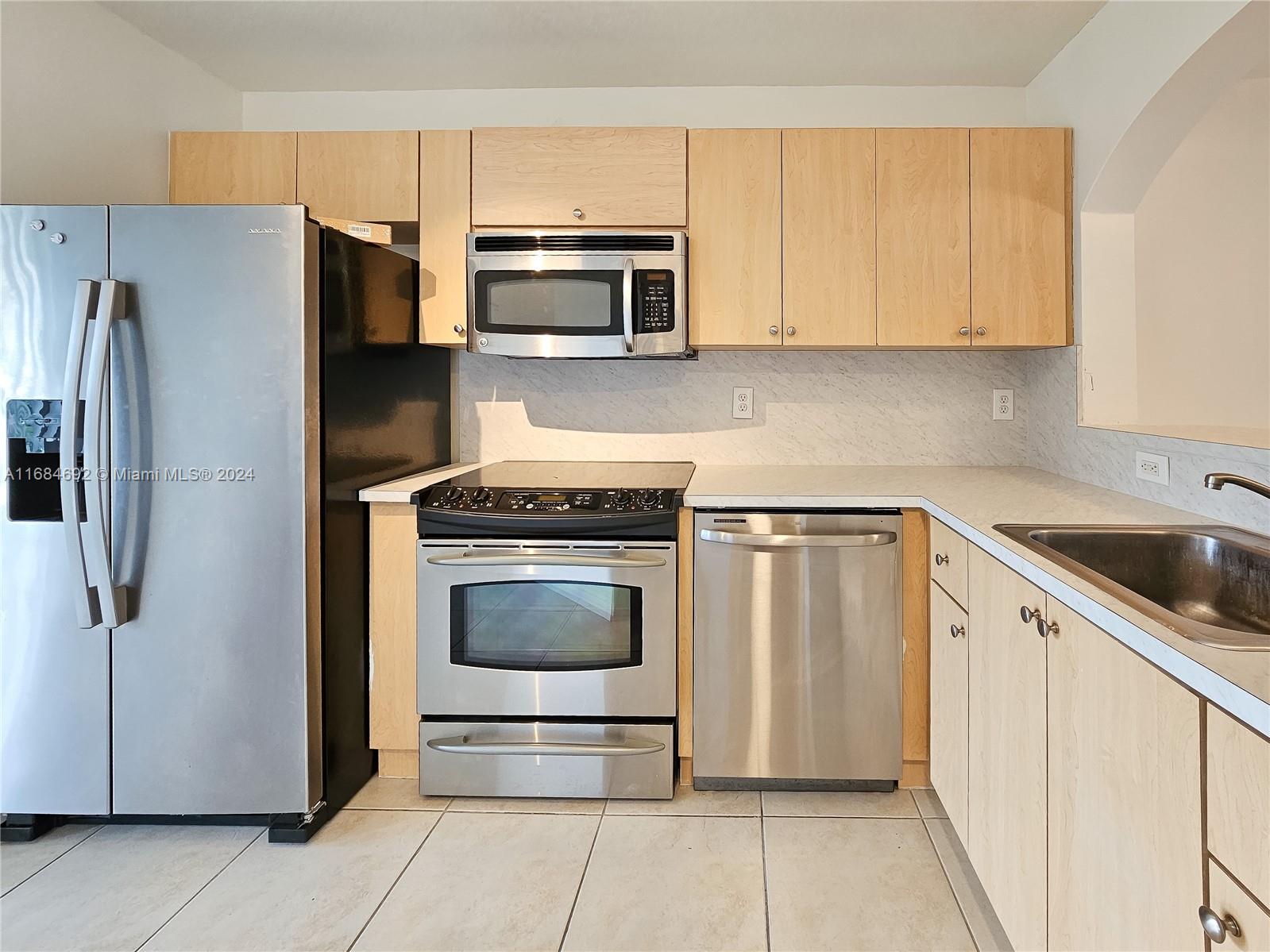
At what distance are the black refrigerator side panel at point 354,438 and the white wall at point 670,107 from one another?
2.44 feet

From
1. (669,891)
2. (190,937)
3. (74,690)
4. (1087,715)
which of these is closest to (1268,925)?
(1087,715)

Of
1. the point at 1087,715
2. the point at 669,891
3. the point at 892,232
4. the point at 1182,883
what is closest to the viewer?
the point at 1182,883

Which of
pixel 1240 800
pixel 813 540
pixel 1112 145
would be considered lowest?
pixel 1240 800

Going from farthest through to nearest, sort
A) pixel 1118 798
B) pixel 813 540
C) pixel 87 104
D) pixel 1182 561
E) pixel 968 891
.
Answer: pixel 87 104 → pixel 813 540 → pixel 968 891 → pixel 1182 561 → pixel 1118 798

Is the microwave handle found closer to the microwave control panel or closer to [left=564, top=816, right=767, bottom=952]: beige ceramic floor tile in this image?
the microwave control panel

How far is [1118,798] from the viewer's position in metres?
1.14

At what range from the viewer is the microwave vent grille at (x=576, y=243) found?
8.91 ft

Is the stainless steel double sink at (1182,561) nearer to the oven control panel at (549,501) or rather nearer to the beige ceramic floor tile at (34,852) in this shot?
the oven control panel at (549,501)

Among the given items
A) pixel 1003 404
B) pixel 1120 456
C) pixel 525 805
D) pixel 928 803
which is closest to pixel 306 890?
pixel 525 805

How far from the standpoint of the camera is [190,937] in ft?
5.90

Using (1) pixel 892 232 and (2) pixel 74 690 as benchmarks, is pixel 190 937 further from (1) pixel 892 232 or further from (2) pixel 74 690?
(1) pixel 892 232

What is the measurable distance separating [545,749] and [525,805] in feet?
0.57

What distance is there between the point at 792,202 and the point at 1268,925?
236 cm

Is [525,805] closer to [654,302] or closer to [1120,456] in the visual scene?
[654,302]
